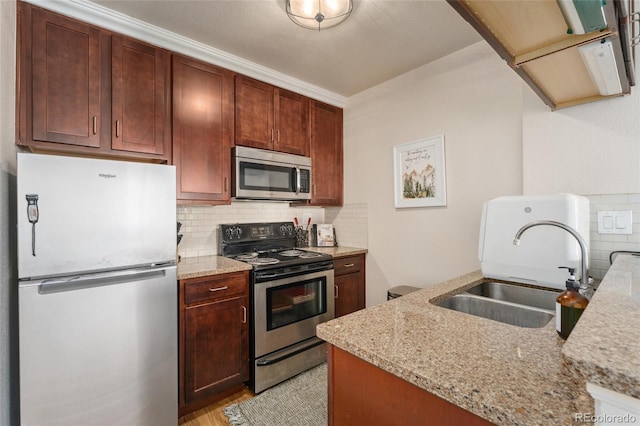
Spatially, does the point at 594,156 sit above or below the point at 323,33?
below

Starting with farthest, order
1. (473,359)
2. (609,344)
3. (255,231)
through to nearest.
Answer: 1. (255,231)
2. (473,359)
3. (609,344)

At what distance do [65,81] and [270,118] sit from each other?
138 cm

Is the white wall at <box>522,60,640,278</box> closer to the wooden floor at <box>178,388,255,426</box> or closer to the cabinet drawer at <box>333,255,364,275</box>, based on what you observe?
the cabinet drawer at <box>333,255,364,275</box>

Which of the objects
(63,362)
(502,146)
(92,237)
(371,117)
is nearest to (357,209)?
(371,117)

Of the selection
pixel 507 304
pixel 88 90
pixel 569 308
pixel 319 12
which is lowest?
pixel 507 304

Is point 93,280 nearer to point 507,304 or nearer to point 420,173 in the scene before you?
point 507,304

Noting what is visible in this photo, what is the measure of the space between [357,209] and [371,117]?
3.13 ft

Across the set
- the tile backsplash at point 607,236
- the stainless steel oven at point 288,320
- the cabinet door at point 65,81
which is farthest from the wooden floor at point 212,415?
the tile backsplash at point 607,236

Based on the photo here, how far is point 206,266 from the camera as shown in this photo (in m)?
2.05

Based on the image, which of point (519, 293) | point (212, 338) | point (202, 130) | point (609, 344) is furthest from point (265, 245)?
point (609, 344)

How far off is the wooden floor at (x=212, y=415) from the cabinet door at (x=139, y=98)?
1744mm

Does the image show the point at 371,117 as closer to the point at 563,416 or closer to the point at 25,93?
the point at 25,93

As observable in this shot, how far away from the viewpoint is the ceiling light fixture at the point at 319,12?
1.67m

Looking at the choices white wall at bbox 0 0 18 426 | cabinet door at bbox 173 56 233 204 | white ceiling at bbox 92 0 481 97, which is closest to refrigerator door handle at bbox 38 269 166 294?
white wall at bbox 0 0 18 426
